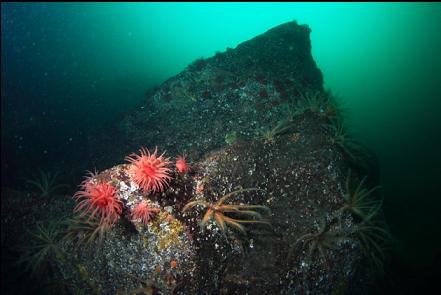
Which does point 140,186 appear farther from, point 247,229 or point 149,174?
point 247,229

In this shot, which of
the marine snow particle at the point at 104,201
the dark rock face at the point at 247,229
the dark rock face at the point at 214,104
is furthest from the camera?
the dark rock face at the point at 214,104

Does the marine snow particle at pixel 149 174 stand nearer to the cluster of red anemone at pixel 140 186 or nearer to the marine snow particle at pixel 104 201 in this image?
the cluster of red anemone at pixel 140 186

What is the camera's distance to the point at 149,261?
468 cm

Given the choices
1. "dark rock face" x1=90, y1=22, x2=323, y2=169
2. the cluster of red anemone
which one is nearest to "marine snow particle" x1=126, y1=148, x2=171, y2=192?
the cluster of red anemone

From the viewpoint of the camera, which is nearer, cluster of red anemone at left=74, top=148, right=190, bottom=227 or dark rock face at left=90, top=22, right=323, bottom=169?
cluster of red anemone at left=74, top=148, right=190, bottom=227

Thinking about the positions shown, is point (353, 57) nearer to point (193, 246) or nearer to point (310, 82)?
point (310, 82)

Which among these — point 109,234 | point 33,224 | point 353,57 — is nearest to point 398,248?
point 109,234

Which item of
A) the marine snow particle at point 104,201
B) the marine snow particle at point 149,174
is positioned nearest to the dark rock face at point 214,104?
the marine snow particle at point 149,174

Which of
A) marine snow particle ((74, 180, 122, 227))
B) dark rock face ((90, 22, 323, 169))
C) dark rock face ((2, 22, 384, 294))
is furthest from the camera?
dark rock face ((90, 22, 323, 169))

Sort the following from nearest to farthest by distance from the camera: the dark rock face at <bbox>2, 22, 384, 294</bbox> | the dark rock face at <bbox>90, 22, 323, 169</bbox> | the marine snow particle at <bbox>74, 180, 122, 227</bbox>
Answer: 1. the marine snow particle at <bbox>74, 180, 122, 227</bbox>
2. the dark rock face at <bbox>2, 22, 384, 294</bbox>
3. the dark rock face at <bbox>90, 22, 323, 169</bbox>

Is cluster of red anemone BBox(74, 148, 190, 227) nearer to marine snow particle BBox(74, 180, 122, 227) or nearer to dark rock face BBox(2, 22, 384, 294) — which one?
marine snow particle BBox(74, 180, 122, 227)

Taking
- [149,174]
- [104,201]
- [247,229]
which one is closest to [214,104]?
[247,229]

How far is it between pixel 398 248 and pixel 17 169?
628 inches

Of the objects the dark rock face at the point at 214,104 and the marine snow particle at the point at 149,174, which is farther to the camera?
the dark rock face at the point at 214,104
